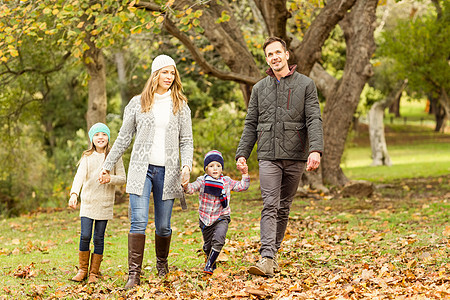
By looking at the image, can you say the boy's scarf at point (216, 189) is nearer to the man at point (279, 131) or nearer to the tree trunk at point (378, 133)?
the man at point (279, 131)

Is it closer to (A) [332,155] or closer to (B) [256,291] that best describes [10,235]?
(B) [256,291]

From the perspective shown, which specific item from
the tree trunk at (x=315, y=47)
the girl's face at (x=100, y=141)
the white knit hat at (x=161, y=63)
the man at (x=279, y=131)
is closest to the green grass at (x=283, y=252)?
the man at (x=279, y=131)

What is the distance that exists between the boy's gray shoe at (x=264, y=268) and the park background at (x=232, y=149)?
0.48 feet

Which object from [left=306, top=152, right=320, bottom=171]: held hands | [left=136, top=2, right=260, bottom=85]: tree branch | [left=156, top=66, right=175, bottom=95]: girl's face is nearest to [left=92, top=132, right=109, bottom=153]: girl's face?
[left=156, top=66, right=175, bottom=95]: girl's face

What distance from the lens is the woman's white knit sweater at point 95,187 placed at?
5949mm

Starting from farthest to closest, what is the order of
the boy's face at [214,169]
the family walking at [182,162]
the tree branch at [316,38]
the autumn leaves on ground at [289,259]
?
the tree branch at [316,38]
the boy's face at [214,169]
the family walking at [182,162]
the autumn leaves on ground at [289,259]

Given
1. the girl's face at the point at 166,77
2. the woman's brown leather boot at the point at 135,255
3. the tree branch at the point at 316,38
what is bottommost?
the woman's brown leather boot at the point at 135,255

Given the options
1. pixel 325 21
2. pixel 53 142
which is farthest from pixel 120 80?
pixel 325 21

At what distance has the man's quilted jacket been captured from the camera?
582cm

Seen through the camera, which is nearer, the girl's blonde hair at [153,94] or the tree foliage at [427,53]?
the girl's blonde hair at [153,94]

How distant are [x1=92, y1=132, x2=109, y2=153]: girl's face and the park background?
53.6 inches

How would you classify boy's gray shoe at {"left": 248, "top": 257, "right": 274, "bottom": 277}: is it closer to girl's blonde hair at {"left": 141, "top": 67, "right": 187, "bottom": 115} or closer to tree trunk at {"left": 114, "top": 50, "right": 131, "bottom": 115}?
girl's blonde hair at {"left": 141, "top": 67, "right": 187, "bottom": 115}

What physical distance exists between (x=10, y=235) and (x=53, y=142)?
1638 cm

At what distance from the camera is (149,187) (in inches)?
219
